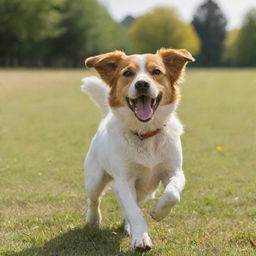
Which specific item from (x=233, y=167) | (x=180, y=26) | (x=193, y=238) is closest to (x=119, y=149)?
(x=193, y=238)

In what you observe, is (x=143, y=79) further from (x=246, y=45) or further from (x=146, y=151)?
(x=246, y=45)

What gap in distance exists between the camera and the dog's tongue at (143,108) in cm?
507

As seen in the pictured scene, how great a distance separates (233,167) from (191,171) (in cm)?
92

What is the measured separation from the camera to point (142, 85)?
493 centimetres

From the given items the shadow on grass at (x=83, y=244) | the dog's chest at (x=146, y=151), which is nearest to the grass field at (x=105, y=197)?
the shadow on grass at (x=83, y=244)

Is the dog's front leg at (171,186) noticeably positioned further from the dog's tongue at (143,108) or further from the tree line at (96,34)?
the tree line at (96,34)

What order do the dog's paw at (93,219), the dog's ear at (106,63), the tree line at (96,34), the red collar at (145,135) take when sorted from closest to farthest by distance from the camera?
the red collar at (145,135), the dog's ear at (106,63), the dog's paw at (93,219), the tree line at (96,34)

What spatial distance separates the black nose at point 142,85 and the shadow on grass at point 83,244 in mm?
1611

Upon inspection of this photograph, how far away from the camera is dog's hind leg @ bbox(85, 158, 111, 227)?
18.3 ft

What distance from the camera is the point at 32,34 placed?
6431 centimetres

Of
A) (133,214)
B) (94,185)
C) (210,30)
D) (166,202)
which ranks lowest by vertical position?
(210,30)

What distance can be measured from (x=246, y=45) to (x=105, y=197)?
99894 millimetres

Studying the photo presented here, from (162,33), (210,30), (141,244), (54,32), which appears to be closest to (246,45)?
(210,30)

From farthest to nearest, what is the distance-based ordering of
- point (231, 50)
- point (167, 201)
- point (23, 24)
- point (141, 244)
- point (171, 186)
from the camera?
1. point (231, 50)
2. point (23, 24)
3. point (171, 186)
4. point (167, 201)
5. point (141, 244)
